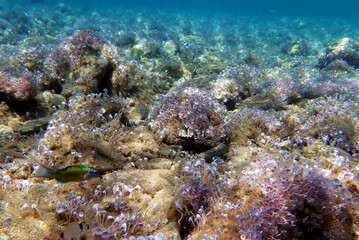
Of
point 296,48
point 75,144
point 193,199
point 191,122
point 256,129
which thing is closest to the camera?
point 193,199

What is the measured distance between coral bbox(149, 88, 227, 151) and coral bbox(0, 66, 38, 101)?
358 cm

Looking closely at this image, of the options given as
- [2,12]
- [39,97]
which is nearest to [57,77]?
[39,97]

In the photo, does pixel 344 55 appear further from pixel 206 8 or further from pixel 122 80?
pixel 206 8

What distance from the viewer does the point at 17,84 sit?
5047 mm

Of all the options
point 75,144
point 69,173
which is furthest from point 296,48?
point 69,173

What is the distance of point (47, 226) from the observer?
2.06 m

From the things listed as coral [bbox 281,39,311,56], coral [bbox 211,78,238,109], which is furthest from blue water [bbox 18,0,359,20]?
coral [bbox 211,78,238,109]

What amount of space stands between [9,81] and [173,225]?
564 centimetres

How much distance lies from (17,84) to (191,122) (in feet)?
15.6

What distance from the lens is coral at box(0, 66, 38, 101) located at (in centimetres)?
500

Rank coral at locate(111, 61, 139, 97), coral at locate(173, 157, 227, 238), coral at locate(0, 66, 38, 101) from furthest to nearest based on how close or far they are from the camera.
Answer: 1. coral at locate(111, 61, 139, 97)
2. coral at locate(0, 66, 38, 101)
3. coral at locate(173, 157, 227, 238)

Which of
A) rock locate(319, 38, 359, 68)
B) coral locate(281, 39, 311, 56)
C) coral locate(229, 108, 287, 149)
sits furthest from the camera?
coral locate(281, 39, 311, 56)

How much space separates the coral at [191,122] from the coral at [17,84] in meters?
3.58

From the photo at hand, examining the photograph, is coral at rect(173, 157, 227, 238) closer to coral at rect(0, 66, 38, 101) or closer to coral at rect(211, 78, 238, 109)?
coral at rect(211, 78, 238, 109)
